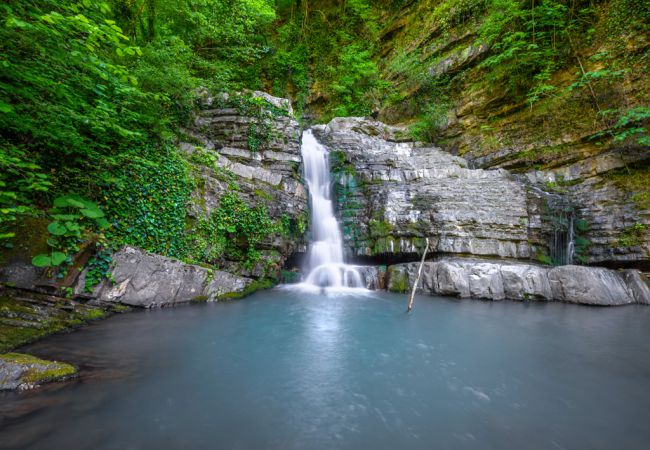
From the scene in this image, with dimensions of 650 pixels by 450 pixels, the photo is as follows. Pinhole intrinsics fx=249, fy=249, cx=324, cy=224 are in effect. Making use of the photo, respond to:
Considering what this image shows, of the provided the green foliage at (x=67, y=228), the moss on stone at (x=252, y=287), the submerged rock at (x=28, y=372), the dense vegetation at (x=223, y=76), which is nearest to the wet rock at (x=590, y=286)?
the dense vegetation at (x=223, y=76)

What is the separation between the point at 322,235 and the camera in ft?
32.7

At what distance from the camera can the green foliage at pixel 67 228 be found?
3.32 m

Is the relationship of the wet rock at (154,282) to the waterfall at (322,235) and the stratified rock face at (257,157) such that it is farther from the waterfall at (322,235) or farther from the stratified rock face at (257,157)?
the waterfall at (322,235)

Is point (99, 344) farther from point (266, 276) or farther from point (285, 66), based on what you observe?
point (285, 66)

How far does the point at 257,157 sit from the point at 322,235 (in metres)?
3.89

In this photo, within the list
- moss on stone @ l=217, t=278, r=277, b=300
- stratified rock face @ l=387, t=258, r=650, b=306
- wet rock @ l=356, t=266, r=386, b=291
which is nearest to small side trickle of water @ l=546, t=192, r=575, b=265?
stratified rock face @ l=387, t=258, r=650, b=306

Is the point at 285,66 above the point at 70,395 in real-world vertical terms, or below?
above

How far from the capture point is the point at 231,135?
9445 millimetres

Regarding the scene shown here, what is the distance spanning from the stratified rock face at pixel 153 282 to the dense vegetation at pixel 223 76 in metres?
0.37

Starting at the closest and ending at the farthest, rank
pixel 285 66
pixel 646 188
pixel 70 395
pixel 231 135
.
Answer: pixel 70 395
pixel 646 188
pixel 231 135
pixel 285 66

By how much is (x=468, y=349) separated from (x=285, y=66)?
18.7m

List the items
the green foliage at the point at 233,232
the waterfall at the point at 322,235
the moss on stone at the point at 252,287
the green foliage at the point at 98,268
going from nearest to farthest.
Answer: the green foliage at the point at 98,268
the green foliage at the point at 233,232
the moss on stone at the point at 252,287
the waterfall at the point at 322,235

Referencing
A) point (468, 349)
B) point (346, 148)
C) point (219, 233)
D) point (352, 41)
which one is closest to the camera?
point (468, 349)

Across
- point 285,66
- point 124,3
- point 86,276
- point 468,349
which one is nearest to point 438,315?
point 468,349
